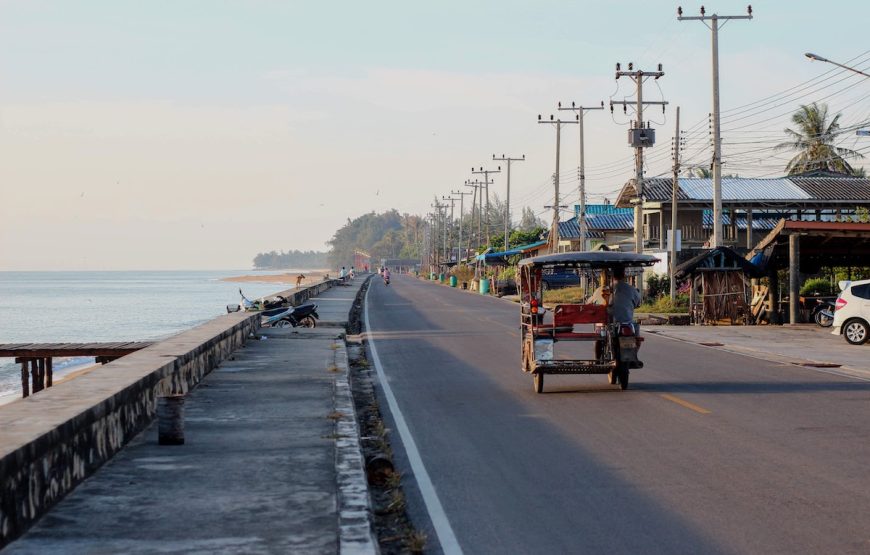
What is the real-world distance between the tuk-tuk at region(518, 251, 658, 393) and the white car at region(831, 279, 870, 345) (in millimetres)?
11551

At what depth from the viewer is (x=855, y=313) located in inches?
1090

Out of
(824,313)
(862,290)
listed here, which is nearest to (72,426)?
(862,290)

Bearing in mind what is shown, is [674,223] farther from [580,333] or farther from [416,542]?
[416,542]

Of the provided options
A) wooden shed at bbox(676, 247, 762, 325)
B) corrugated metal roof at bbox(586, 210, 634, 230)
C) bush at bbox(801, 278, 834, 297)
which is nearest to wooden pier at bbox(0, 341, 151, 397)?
wooden shed at bbox(676, 247, 762, 325)

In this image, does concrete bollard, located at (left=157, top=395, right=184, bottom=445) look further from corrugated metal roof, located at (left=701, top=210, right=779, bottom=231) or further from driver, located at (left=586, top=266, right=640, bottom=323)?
corrugated metal roof, located at (left=701, top=210, right=779, bottom=231)

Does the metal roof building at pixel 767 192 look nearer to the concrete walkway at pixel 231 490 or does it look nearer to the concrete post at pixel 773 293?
the concrete post at pixel 773 293

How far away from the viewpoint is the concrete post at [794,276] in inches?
1374

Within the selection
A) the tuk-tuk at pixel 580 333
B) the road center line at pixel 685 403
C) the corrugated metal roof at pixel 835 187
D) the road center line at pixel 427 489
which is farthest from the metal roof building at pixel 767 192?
the road center line at pixel 427 489

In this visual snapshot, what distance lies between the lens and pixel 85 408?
29.4ft

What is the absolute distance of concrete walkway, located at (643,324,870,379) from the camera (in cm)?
2249

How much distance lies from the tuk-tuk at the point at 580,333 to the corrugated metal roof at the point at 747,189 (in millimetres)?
42037

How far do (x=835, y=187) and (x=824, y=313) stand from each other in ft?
94.6

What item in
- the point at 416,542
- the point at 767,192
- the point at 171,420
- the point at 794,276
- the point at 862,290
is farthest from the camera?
the point at 767,192

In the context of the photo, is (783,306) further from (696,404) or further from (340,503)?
(340,503)
